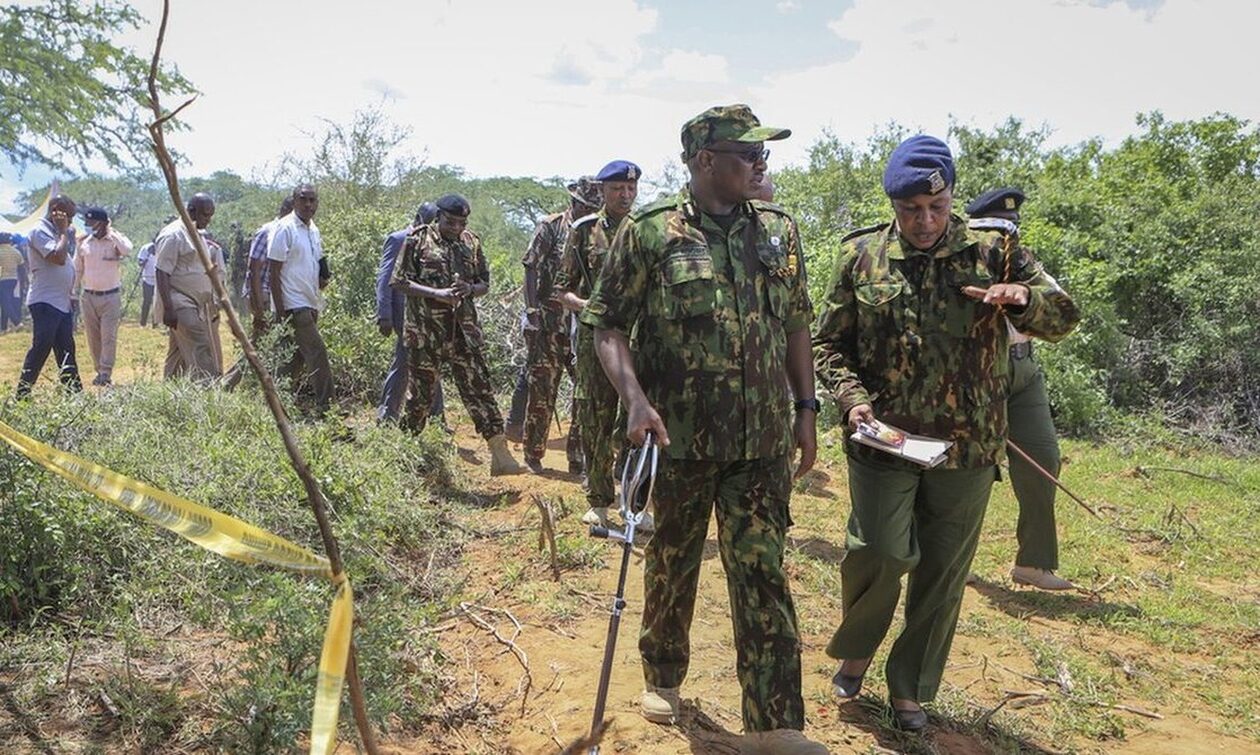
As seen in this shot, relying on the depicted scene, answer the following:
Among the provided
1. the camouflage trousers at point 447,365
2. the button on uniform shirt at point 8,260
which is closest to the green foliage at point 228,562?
the camouflage trousers at point 447,365

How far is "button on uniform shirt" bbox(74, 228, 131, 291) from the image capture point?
9.47 meters

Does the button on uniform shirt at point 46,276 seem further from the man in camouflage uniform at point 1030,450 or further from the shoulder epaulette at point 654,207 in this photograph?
the man in camouflage uniform at point 1030,450

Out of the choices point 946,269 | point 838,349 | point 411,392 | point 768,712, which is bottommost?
point 768,712

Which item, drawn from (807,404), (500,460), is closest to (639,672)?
(807,404)

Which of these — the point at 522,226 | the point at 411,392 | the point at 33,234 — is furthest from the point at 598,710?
the point at 522,226

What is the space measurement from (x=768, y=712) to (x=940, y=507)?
3.08 feet

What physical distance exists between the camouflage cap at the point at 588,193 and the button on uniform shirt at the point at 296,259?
94.0 inches

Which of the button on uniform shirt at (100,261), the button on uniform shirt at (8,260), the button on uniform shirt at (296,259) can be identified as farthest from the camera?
the button on uniform shirt at (8,260)

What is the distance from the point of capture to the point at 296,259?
24.9 ft

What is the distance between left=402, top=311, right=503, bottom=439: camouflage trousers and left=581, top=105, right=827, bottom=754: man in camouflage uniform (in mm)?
3689

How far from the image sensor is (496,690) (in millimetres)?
3754

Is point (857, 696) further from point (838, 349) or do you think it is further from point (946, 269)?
point (946, 269)

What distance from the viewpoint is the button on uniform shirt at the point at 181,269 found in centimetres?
768

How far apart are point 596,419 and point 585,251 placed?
3.13 feet
